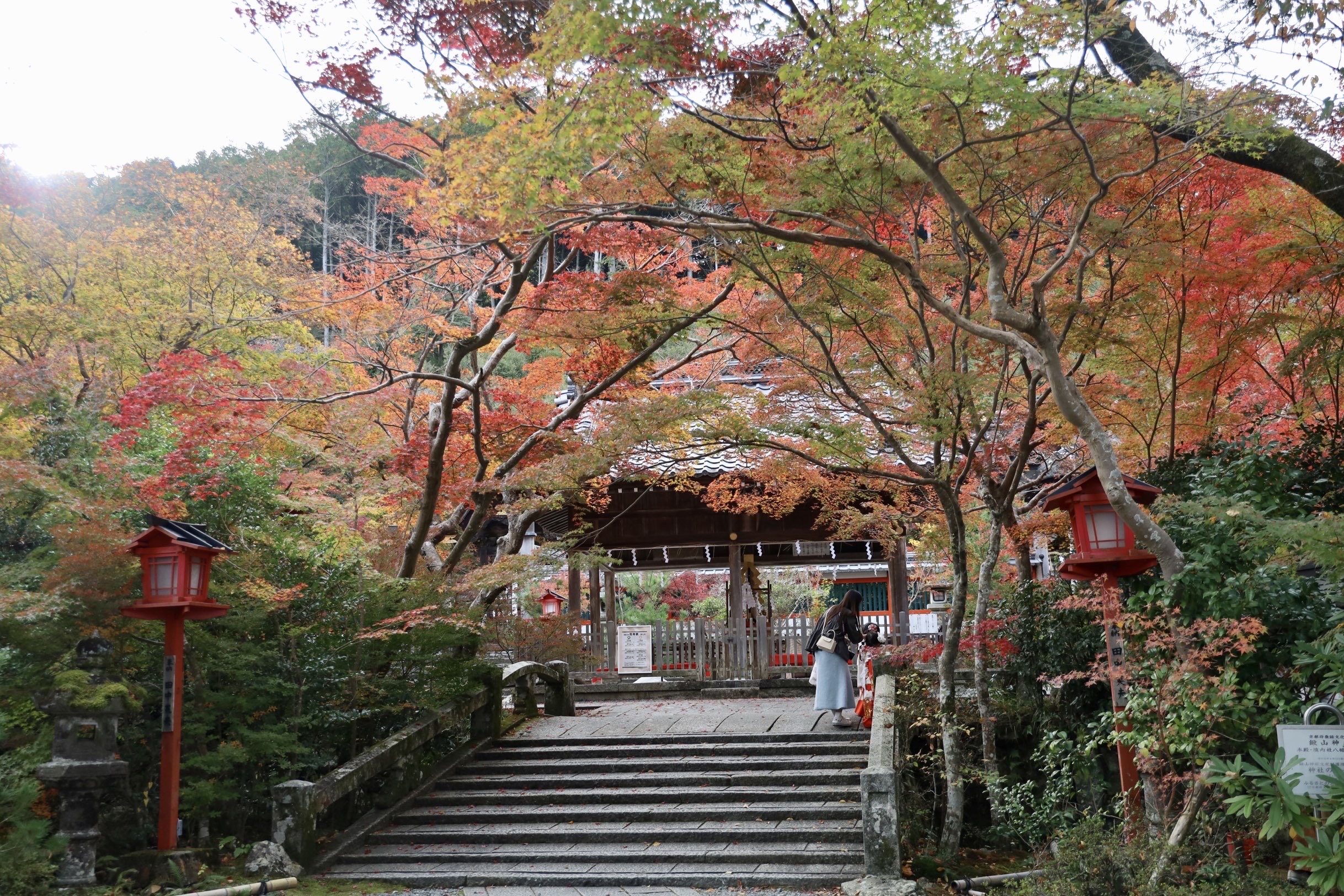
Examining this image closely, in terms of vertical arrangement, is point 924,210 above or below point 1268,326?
above

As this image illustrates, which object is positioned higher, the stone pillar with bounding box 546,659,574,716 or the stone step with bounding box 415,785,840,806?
the stone pillar with bounding box 546,659,574,716

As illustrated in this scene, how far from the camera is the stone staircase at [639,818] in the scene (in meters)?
8.16

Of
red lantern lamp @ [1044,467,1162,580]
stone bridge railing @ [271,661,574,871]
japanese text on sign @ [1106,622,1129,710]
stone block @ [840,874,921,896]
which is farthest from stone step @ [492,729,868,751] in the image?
red lantern lamp @ [1044,467,1162,580]

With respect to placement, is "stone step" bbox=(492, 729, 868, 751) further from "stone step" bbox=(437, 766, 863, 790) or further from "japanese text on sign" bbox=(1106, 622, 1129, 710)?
"japanese text on sign" bbox=(1106, 622, 1129, 710)

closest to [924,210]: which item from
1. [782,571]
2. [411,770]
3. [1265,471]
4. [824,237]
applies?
[824,237]

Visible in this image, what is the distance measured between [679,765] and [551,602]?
12149 millimetres

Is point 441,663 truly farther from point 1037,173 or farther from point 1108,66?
point 1108,66

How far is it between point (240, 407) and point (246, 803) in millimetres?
4302

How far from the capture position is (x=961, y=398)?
831 cm

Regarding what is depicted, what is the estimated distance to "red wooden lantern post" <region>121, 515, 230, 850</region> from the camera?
7.72 m

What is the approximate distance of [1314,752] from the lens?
5.12m

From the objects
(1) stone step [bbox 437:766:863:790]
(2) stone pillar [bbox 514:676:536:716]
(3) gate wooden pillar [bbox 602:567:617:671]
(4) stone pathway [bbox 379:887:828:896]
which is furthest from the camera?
(3) gate wooden pillar [bbox 602:567:617:671]

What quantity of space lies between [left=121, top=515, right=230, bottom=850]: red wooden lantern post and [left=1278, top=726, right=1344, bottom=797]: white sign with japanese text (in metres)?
7.65

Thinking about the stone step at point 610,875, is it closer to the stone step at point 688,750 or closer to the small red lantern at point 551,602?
the stone step at point 688,750
